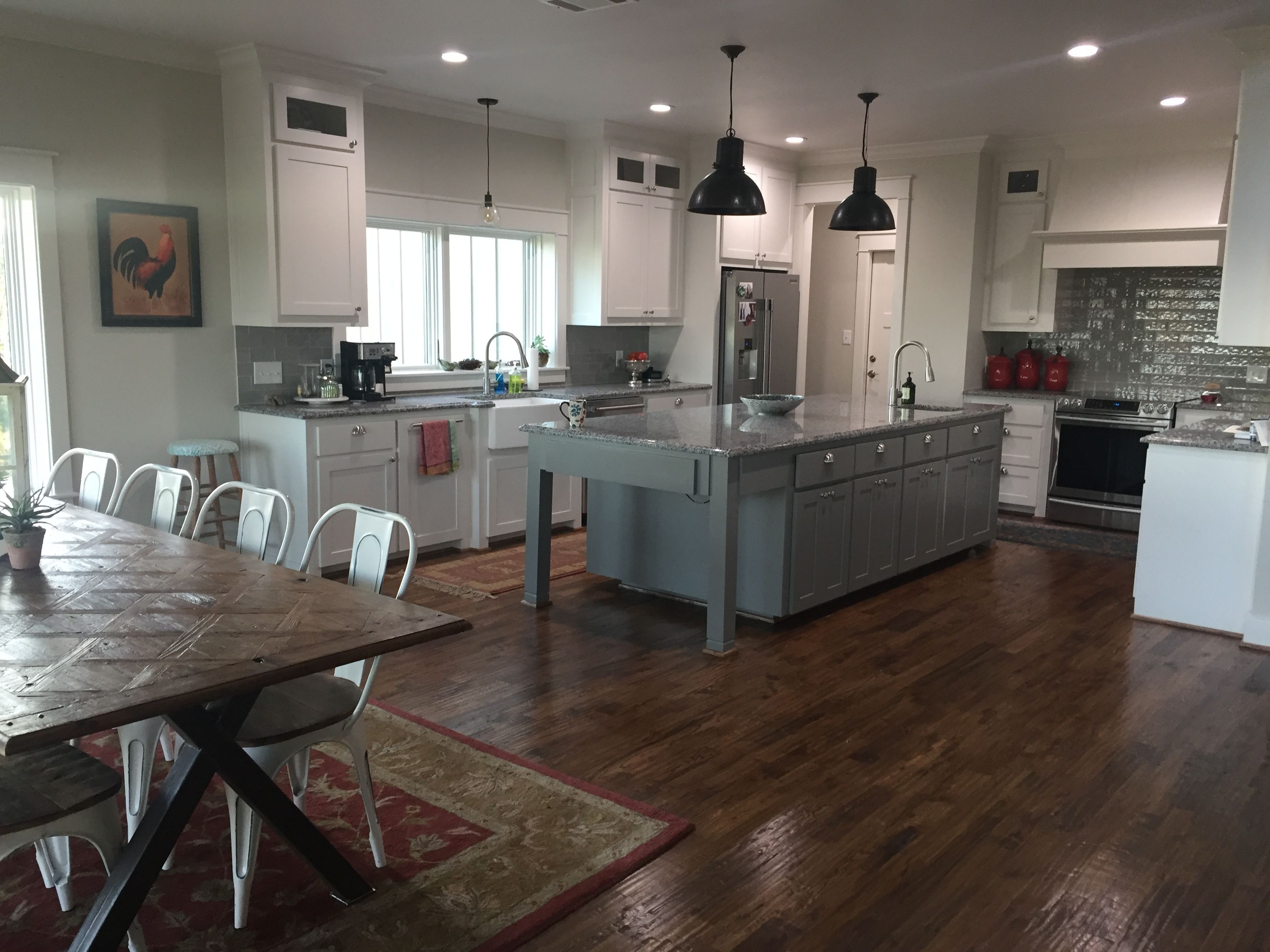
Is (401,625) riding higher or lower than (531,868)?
higher

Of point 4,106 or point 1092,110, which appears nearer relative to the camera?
point 4,106

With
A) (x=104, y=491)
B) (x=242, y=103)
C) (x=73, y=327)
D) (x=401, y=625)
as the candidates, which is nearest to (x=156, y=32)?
(x=242, y=103)

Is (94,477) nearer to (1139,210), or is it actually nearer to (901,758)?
(901,758)

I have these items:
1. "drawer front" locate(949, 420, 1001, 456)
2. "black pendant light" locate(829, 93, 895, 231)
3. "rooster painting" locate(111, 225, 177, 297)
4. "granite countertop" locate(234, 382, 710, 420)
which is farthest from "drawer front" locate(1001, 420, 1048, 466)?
"rooster painting" locate(111, 225, 177, 297)

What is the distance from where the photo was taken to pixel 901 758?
3.25 m

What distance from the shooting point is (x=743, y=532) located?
4.52m

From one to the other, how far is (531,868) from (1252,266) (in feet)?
13.1

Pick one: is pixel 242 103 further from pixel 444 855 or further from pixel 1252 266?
pixel 1252 266

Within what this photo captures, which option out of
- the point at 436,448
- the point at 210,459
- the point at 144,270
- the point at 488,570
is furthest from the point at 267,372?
the point at 488,570

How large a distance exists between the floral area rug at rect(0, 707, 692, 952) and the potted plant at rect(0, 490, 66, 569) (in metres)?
0.73

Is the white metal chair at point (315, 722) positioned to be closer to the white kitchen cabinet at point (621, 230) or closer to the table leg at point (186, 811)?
the table leg at point (186, 811)

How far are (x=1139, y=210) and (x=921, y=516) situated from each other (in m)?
2.95

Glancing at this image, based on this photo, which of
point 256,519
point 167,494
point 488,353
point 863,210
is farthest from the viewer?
point 488,353

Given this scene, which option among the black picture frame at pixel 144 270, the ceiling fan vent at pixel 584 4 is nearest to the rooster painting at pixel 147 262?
the black picture frame at pixel 144 270
